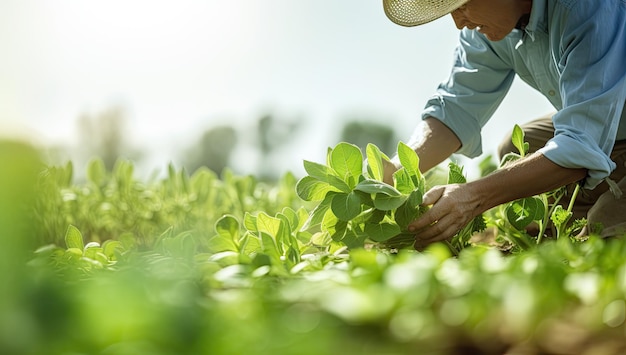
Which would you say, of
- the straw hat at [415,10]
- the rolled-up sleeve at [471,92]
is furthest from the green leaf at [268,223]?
the rolled-up sleeve at [471,92]

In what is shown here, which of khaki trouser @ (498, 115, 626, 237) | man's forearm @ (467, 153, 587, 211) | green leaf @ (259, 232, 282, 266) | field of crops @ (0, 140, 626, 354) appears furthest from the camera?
khaki trouser @ (498, 115, 626, 237)

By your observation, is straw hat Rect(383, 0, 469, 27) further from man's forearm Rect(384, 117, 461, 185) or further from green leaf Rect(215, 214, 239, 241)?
green leaf Rect(215, 214, 239, 241)

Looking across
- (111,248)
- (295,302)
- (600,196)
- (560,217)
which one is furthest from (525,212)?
(295,302)

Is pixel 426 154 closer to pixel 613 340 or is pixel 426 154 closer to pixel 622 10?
pixel 622 10

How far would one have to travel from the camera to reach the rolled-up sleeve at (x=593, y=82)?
1.82 m

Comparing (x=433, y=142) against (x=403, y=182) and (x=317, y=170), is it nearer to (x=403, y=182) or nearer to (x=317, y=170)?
(x=403, y=182)

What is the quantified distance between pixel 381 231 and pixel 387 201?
3.5 inches

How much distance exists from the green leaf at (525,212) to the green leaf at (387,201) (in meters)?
0.49

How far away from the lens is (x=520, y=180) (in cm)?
171

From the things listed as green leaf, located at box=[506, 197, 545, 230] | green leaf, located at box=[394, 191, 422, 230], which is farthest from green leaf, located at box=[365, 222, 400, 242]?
green leaf, located at box=[506, 197, 545, 230]

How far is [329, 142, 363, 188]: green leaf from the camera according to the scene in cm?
154

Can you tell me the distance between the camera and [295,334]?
59cm

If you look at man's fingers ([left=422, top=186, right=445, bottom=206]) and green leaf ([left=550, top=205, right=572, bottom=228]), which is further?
green leaf ([left=550, top=205, right=572, bottom=228])

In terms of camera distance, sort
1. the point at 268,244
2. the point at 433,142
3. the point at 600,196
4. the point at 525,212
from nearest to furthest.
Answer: the point at 268,244 < the point at 525,212 < the point at 600,196 < the point at 433,142
